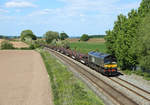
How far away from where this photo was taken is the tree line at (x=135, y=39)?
2330 centimetres

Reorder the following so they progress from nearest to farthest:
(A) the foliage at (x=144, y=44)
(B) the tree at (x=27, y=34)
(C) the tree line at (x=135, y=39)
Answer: (A) the foliage at (x=144, y=44), (C) the tree line at (x=135, y=39), (B) the tree at (x=27, y=34)

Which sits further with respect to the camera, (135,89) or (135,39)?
(135,39)

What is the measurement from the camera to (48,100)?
17938 millimetres

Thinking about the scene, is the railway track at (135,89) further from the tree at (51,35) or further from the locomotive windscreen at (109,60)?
the tree at (51,35)

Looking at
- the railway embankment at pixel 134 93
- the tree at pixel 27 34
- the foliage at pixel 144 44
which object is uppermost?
the tree at pixel 27 34

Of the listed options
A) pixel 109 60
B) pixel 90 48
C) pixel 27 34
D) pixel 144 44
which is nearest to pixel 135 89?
pixel 144 44

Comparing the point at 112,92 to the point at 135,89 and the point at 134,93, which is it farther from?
the point at 135,89

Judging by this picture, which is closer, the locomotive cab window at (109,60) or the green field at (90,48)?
the locomotive cab window at (109,60)

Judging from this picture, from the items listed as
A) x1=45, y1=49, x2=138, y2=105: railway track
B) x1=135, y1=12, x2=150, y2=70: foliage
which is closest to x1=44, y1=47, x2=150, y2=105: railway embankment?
x1=45, y1=49, x2=138, y2=105: railway track

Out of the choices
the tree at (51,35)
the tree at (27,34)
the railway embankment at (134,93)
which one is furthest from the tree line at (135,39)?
the tree at (27,34)

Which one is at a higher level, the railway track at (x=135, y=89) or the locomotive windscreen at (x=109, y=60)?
the locomotive windscreen at (x=109, y=60)

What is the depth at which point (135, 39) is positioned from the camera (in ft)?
86.5

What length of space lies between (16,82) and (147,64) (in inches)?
755

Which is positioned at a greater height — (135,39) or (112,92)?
(135,39)
